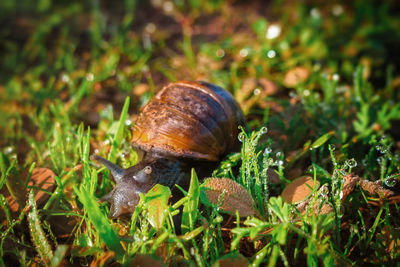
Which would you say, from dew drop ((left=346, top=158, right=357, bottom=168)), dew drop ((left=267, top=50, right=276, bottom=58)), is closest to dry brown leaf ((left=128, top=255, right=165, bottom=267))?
dew drop ((left=346, top=158, right=357, bottom=168))

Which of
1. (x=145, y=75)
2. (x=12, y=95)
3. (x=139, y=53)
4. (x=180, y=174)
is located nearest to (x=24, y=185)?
(x=180, y=174)

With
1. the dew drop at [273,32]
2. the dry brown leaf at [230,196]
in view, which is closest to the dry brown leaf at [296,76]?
the dew drop at [273,32]

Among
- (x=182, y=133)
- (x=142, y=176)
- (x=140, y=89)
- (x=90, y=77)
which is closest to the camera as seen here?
(x=142, y=176)

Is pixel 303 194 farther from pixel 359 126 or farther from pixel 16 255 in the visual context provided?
pixel 16 255

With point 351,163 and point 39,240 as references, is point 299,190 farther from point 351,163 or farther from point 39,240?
point 39,240

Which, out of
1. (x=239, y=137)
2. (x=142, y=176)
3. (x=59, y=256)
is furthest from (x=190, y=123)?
(x=59, y=256)

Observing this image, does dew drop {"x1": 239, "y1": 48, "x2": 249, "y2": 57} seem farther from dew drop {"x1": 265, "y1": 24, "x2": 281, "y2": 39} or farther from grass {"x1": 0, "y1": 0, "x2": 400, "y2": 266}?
dew drop {"x1": 265, "y1": 24, "x2": 281, "y2": 39}
